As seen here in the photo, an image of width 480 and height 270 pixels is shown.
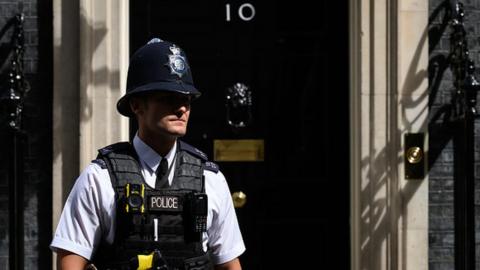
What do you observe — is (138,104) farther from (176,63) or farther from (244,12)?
(244,12)

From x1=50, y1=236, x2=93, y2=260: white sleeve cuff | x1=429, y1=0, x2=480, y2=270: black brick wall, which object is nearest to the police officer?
x1=50, y1=236, x2=93, y2=260: white sleeve cuff

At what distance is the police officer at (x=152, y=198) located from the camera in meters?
3.44

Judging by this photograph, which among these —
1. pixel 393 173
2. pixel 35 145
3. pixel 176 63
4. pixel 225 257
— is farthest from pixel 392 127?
pixel 176 63

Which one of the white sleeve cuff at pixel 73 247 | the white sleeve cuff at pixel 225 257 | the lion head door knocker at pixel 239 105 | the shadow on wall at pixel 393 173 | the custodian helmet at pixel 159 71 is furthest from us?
the lion head door knocker at pixel 239 105

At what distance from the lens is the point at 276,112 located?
679 cm

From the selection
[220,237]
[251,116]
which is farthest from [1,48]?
[220,237]

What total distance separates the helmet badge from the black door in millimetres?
3104

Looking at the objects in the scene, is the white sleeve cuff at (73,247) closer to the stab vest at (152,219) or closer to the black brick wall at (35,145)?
the stab vest at (152,219)

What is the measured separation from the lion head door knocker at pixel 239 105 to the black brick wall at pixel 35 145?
111 centimetres

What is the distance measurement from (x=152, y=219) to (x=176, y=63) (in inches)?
20.9

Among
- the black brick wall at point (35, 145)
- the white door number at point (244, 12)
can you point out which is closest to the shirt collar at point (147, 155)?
the black brick wall at point (35, 145)

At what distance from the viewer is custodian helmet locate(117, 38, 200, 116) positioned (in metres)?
3.53

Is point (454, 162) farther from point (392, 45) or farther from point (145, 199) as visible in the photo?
point (145, 199)

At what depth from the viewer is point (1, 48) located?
641 centimetres
